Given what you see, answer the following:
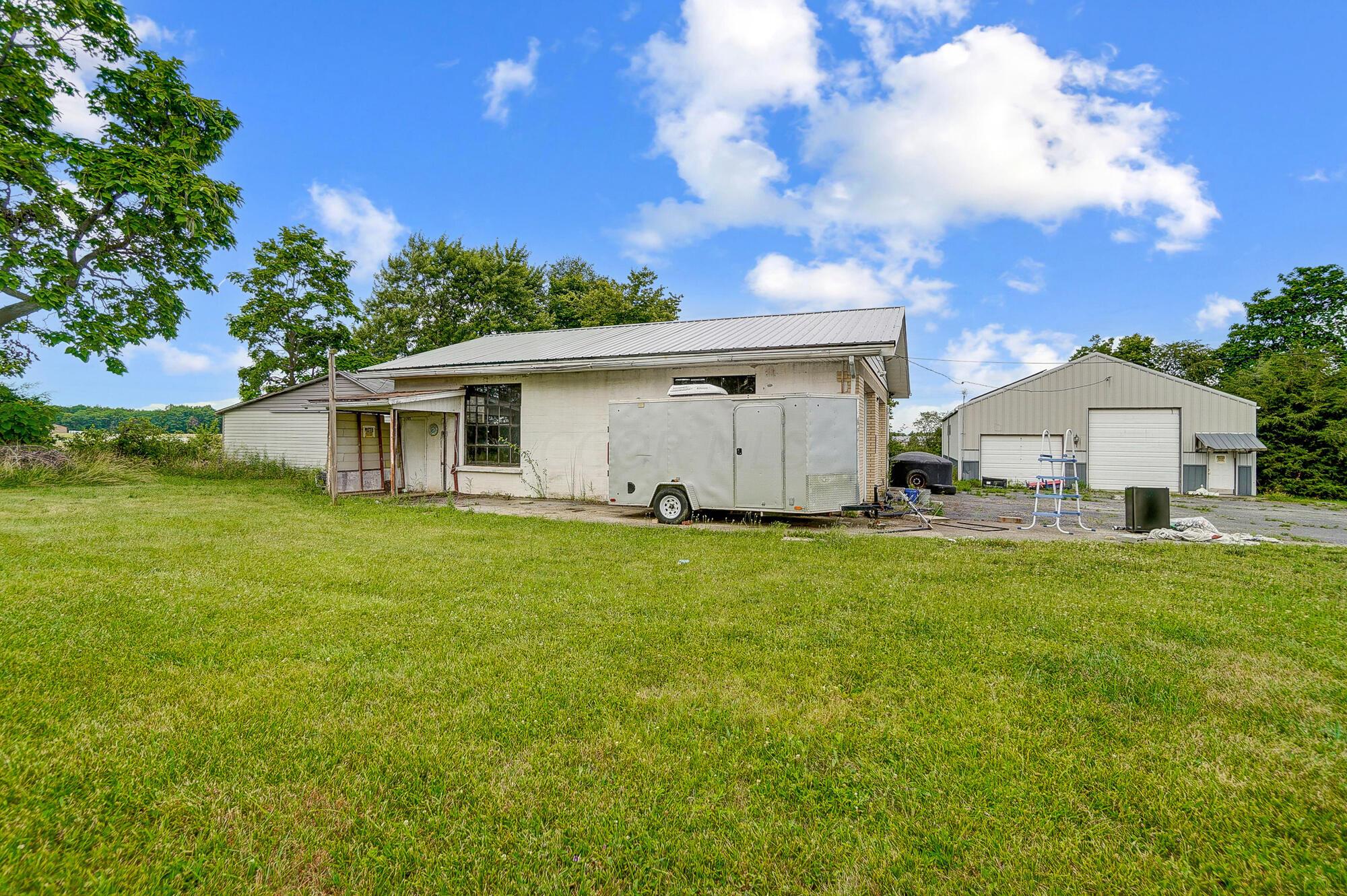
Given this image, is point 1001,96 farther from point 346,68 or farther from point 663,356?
point 346,68

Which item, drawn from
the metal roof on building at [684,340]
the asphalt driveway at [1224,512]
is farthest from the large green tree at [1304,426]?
the metal roof on building at [684,340]

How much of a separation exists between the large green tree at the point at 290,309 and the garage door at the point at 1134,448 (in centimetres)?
3125

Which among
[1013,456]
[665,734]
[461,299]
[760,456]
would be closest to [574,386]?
[760,456]

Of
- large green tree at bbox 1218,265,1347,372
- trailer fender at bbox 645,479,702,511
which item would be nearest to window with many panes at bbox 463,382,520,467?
trailer fender at bbox 645,479,702,511

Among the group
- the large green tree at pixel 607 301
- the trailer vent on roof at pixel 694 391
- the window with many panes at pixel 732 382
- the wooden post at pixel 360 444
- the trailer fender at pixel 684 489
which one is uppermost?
the large green tree at pixel 607 301

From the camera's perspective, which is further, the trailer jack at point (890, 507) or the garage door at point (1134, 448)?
the garage door at point (1134, 448)

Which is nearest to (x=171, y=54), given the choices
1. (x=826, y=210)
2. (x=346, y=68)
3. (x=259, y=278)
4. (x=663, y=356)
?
(x=259, y=278)

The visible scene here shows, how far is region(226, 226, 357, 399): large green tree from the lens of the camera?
2322 cm

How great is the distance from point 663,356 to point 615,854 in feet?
31.2

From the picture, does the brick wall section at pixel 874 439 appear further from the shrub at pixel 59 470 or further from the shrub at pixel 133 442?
the shrub at pixel 133 442

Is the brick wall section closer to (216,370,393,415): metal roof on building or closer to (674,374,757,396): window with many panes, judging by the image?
(674,374,757,396): window with many panes

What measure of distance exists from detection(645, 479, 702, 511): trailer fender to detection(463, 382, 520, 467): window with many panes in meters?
4.69

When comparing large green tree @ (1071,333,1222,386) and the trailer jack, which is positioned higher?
large green tree @ (1071,333,1222,386)

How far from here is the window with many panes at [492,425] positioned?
12984mm
